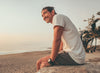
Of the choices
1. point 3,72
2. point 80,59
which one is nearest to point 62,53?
point 80,59

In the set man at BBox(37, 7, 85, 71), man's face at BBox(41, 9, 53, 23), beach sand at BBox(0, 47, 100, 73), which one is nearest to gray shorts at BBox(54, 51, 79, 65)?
man at BBox(37, 7, 85, 71)

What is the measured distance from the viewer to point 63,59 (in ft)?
9.92

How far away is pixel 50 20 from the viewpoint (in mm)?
3158

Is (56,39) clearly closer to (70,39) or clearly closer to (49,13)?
(70,39)

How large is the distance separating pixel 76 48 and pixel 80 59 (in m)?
0.28

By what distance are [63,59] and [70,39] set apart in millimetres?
469

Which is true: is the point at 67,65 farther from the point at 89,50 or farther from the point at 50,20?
the point at 89,50

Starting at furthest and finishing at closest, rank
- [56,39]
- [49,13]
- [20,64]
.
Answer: [20,64], [49,13], [56,39]

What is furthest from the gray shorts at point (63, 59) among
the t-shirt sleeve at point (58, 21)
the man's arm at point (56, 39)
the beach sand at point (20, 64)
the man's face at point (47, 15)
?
the beach sand at point (20, 64)

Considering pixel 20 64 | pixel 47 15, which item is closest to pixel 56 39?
pixel 47 15

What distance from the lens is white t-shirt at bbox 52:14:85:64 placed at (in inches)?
115

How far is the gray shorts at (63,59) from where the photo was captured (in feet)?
9.77

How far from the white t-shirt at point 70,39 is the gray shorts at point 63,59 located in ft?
0.24

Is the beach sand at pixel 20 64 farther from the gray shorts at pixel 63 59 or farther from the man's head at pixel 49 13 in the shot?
the man's head at pixel 49 13
